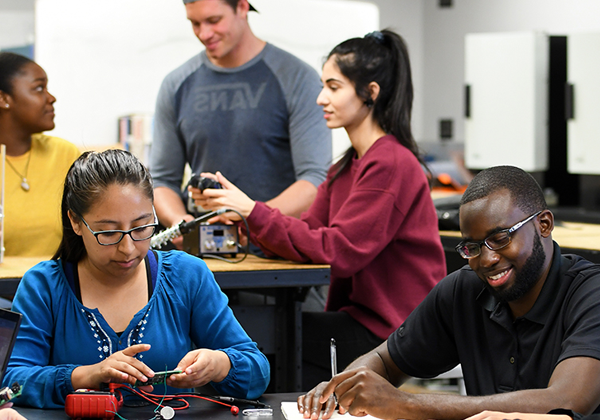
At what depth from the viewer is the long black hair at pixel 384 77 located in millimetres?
2398

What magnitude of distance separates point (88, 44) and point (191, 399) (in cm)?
368

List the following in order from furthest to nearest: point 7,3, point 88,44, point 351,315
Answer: point 7,3, point 88,44, point 351,315

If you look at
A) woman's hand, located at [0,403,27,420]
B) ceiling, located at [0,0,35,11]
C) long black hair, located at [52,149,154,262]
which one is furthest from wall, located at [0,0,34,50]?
woman's hand, located at [0,403,27,420]

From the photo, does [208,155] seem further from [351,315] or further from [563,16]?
[563,16]

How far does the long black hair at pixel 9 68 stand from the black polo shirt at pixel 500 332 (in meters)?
1.70

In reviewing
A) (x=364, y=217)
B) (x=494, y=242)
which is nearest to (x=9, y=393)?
(x=494, y=242)

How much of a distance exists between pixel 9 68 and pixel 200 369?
1.66 metres

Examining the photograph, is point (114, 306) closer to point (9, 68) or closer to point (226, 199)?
point (226, 199)

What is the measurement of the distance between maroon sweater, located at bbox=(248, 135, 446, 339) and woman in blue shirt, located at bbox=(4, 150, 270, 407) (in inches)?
25.8

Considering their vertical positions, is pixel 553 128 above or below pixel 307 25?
below

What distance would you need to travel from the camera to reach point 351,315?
2346mm

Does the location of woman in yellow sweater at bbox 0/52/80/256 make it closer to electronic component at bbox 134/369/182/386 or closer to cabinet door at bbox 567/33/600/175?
electronic component at bbox 134/369/182/386

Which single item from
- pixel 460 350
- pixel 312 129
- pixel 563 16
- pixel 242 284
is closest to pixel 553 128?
pixel 563 16

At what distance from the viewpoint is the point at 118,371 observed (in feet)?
4.32
